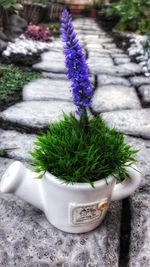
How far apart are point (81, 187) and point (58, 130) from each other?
0.84 ft

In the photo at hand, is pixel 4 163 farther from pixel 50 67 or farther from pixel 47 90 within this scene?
pixel 50 67

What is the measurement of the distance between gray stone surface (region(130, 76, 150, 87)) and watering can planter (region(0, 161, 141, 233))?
1702mm

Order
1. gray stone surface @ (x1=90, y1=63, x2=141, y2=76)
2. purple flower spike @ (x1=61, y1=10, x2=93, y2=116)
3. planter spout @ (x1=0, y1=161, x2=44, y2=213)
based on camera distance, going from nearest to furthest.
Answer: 1. purple flower spike @ (x1=61, y1=10, x2=93, y2=116)
2. planter spout @ (x1=0, y1=161, x2=44, y2=213)
3. gray stone surface @ (x1=90, y1=63, x2=141, y2=76)

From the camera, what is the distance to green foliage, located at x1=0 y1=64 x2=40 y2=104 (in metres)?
2.58

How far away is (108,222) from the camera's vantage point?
1414mm

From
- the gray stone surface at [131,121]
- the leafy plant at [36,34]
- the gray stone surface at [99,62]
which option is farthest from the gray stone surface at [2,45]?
the gray stone surface at [131,121]

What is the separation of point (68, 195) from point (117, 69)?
2296mm

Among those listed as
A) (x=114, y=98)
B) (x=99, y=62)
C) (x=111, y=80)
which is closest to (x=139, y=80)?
(x=111, y=80)

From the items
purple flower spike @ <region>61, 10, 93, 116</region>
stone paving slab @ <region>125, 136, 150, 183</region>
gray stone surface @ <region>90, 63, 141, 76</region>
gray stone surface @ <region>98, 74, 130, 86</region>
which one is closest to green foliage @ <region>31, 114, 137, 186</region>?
purple flower spike @ <region>61, 10, 93, 116</region>

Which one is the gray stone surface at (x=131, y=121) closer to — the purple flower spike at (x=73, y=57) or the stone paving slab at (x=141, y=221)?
the stone paving slab at (x=141, y=221)

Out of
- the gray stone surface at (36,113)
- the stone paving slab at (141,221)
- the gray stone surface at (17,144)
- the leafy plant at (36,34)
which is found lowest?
the leafy plant at (36,34)

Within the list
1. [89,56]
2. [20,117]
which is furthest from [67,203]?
[89,56]

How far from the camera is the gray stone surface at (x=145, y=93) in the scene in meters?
2.57

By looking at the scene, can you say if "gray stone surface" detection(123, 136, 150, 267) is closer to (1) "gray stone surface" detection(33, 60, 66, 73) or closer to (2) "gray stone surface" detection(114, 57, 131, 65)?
(1) "gray stone surface" detection(33, 60, 66, 73)
